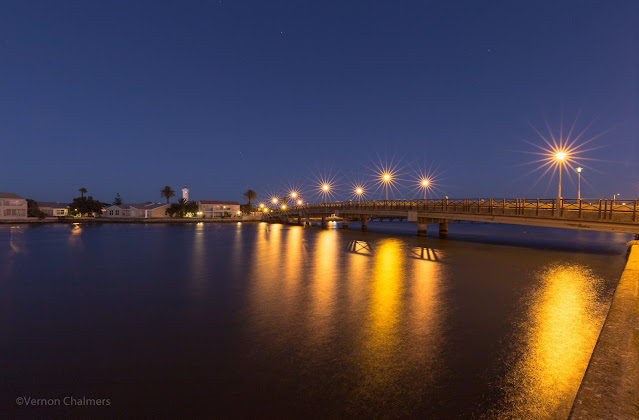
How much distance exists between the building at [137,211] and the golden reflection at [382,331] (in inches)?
4437

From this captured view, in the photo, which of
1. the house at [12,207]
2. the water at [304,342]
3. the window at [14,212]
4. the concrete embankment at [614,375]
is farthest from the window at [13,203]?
the concrete embankment at [614,375]

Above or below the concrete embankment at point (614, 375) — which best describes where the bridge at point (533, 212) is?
above

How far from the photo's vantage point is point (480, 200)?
4216cm

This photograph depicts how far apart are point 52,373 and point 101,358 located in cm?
119

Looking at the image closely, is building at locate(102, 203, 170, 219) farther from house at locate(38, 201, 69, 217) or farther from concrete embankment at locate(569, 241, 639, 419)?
concrete embankment at locate(569, 241, 639, 419)

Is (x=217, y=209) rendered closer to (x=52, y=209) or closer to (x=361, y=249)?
(x=52, y=209)

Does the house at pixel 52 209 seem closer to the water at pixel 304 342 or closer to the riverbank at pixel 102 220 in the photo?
the riverbank at pixel 102 220

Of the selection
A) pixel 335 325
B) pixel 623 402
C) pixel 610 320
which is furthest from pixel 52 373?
pixel 610 320

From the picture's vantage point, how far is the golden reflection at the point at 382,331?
884 centimetres

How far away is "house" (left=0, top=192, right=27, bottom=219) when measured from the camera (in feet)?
319

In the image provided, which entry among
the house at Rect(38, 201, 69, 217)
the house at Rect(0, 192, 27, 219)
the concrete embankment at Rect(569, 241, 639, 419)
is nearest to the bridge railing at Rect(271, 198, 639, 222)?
the concrete embankment at Rect(569, 241, 639, 419)

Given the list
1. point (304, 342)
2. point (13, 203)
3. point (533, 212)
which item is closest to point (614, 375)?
point (304, 342)

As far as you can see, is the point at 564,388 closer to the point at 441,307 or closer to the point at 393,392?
the point at 393,392

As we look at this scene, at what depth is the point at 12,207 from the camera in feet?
326
